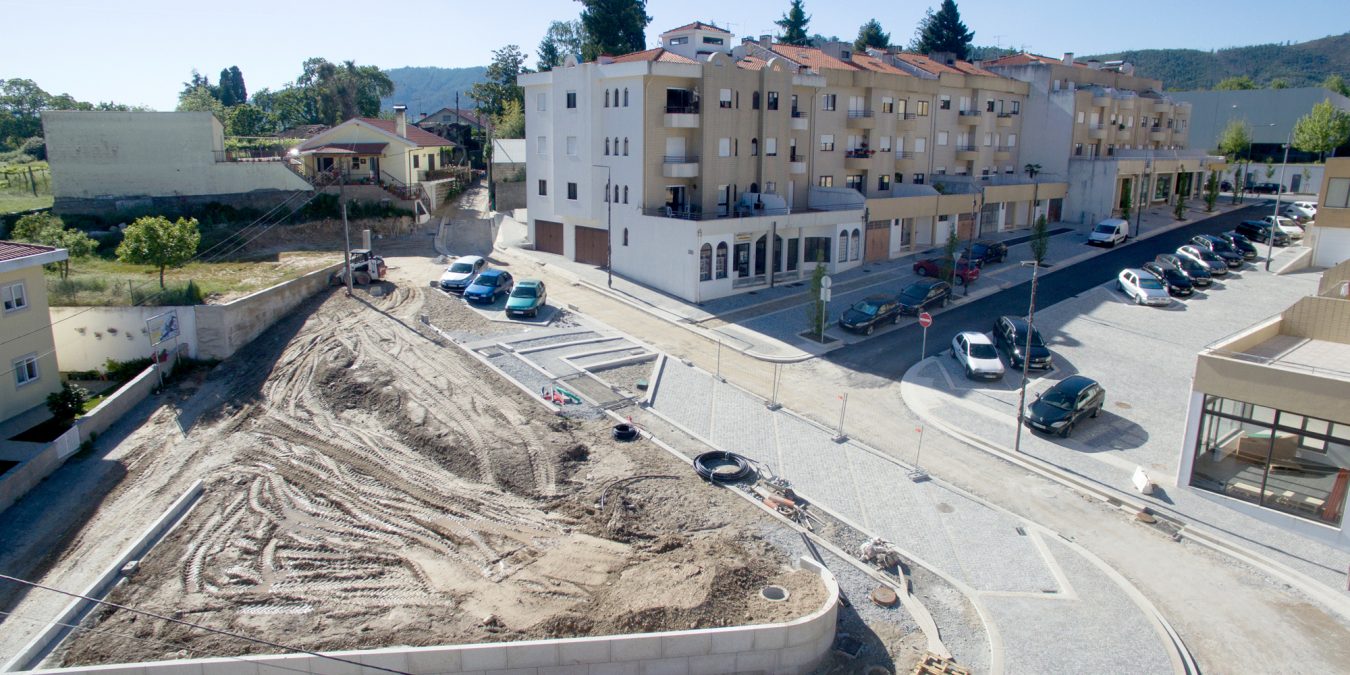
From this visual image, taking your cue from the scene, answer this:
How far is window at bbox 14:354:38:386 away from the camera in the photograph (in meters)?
27.7

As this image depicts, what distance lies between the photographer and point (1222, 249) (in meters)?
47.2

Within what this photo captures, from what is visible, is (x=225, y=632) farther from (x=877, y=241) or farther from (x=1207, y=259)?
(x=1207, y=259)

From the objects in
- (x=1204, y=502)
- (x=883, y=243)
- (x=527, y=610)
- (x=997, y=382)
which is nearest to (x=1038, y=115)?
(x=883, y=243)

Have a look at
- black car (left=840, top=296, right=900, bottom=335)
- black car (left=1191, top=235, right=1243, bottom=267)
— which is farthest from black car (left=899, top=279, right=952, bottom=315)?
black car (left=1191, top=235, right=1243, bottom=267)

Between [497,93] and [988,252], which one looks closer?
Result: [988,252]

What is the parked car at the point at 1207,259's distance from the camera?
144 ft

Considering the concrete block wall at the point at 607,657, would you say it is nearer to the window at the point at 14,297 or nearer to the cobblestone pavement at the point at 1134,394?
the cobblestone pavement at the point at 1134,394

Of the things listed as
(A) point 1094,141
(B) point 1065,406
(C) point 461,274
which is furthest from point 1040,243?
(A) point 1094,141

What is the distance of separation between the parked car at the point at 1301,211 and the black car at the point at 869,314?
40.8 m

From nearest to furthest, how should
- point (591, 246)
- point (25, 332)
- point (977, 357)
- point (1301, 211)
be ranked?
point (25, 332)
point (977, 357)
point (591, 246)
point (1301, 211)

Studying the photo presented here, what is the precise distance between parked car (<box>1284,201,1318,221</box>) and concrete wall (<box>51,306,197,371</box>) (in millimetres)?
69588

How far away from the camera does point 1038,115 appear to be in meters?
62.8

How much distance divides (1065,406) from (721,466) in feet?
36.8

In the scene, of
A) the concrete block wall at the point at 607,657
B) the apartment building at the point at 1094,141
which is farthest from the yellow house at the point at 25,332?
the apartment building at the point at 1094,141
